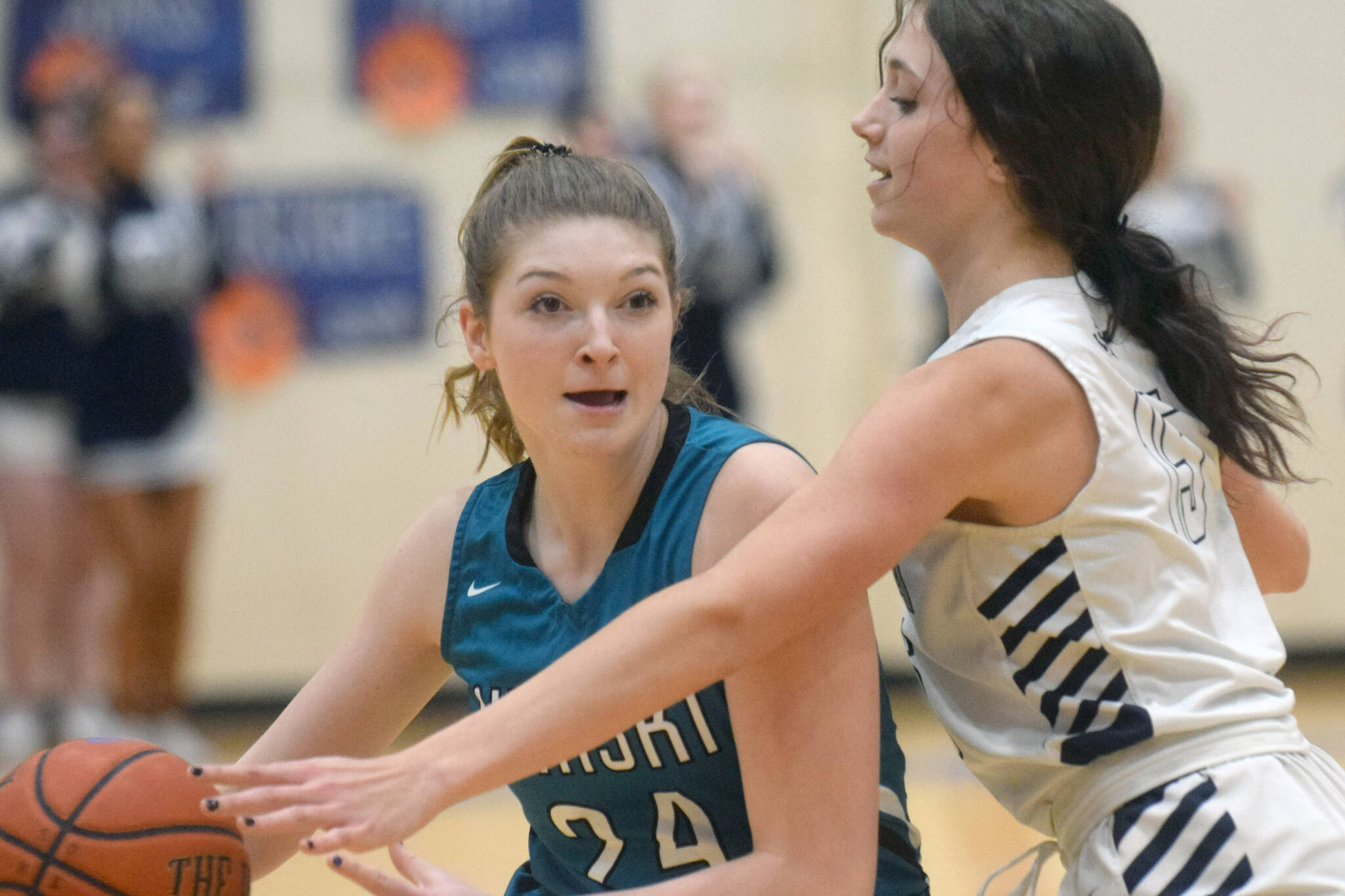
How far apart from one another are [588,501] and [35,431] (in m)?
4.56

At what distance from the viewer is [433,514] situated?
2.26m

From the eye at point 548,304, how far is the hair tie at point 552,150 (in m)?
0.26

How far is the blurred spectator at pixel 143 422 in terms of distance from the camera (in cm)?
582

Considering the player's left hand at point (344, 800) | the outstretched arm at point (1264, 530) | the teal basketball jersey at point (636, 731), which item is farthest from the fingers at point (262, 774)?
the outstretched arm at point (1264, 530)

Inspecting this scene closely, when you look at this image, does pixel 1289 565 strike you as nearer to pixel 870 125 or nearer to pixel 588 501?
pixel 870 125

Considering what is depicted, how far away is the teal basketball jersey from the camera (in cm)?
197

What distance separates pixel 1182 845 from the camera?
181 cm

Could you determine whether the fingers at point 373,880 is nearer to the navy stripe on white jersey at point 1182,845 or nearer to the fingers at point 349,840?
the fingers at point 349,840

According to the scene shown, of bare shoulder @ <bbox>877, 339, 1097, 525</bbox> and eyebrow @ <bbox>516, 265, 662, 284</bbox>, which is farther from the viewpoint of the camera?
eyebrow @ <bbox>516, 265, 662, 284</bbox>

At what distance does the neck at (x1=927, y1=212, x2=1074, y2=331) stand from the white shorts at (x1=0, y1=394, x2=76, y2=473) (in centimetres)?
477

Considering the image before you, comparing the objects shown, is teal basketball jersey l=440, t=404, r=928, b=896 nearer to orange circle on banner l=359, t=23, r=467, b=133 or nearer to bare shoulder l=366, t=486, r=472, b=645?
bare shoulder l=366, t=486, r=472, b=645

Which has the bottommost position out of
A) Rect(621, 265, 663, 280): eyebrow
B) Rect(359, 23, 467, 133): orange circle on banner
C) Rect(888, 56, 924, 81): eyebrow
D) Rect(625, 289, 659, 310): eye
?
Rect(625, 289, 659, 310): eye

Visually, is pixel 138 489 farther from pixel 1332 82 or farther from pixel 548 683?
pixel 1332 82

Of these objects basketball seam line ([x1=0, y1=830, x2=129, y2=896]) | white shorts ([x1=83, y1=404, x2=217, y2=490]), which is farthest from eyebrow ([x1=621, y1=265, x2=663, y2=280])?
white shorts ([x1=83, y1=404, x2=217, y2=490])
